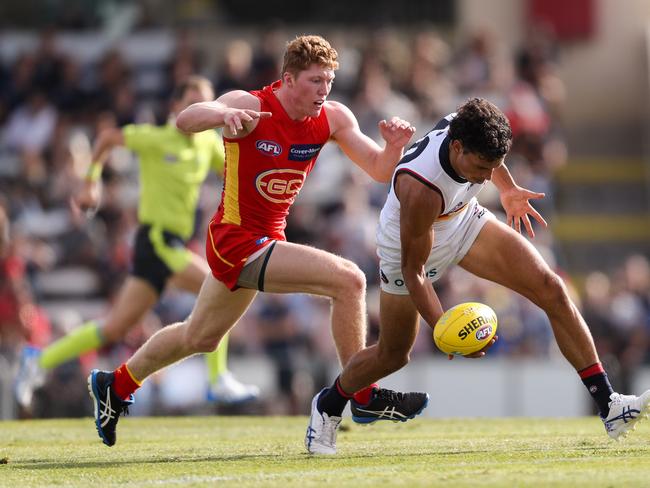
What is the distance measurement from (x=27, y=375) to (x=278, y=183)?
5.15 metres

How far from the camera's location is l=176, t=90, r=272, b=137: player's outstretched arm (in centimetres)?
828

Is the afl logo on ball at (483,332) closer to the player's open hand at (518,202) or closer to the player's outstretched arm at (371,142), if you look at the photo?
the player's open hand at (518,202)

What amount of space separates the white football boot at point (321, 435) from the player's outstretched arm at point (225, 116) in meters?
1.84

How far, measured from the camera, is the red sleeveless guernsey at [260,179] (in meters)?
8.88

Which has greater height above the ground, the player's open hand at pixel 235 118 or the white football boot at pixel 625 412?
the player's open hand at pixel 235 118

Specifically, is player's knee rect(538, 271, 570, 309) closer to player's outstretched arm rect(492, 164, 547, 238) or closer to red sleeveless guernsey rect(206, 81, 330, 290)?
player's outstretched arm rect(492, 164, 547, 238)

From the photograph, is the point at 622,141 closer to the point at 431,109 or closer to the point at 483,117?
the point at 431,109

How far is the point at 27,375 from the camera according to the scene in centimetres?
1323

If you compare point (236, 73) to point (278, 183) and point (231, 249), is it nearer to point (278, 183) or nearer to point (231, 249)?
point (278, 183)

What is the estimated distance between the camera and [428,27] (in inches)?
902

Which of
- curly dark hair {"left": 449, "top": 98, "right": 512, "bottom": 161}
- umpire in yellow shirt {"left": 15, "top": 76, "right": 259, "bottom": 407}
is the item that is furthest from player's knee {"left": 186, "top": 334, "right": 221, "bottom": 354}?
umpire in yellow shirt {"left": 15, "top": 76, "right": 259, "bottom": 407}

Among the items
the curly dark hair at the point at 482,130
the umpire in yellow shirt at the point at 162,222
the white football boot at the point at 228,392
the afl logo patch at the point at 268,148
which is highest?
the curly dark hair at the point at 482,130

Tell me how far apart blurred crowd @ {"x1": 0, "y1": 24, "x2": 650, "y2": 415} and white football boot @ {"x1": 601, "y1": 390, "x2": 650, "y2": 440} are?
Result: 7.30 m

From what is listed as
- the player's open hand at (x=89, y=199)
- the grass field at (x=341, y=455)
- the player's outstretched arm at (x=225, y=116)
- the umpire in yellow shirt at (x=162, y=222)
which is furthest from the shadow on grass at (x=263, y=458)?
the player's open hand at (x=89, y=199)
